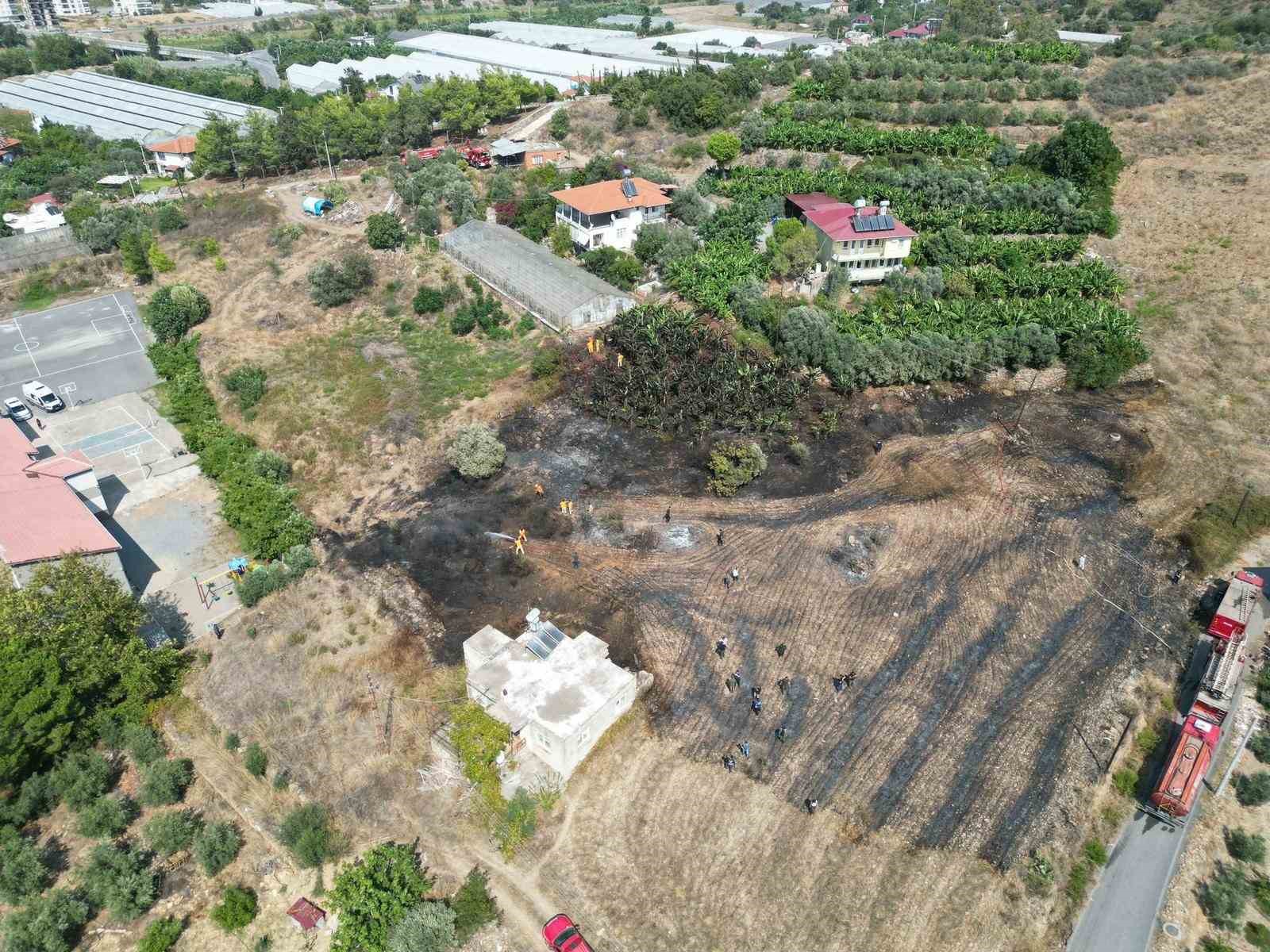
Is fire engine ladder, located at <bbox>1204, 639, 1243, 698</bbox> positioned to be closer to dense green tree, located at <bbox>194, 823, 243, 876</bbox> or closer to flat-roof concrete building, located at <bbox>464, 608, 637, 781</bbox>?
flat-roof concrete building, located at <bbox>464, 608, 637, 781</bbox>

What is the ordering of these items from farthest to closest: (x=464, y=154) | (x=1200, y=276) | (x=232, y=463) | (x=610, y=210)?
1. (x=464, y=154)
2. (x=610, y=210)
3. (x=1200, y=276)
4. (x=232, y=463)

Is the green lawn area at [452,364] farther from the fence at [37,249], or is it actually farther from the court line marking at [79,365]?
the fence at [37,249]

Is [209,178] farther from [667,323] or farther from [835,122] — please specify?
[835,122]

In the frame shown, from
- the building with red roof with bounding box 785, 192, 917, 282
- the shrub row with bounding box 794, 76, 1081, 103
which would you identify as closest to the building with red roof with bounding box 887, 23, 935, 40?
the shrub row with bounding box 794, 76, 1081, 103

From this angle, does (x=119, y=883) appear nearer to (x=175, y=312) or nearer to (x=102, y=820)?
(x=102, y=820)

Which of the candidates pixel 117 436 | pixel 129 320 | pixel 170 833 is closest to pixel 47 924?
pixel 170 833

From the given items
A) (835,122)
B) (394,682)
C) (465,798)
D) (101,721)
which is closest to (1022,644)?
(465,798)

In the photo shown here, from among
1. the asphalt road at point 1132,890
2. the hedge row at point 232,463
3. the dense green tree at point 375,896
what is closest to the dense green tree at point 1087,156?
the asphalt road at point 1132,890
